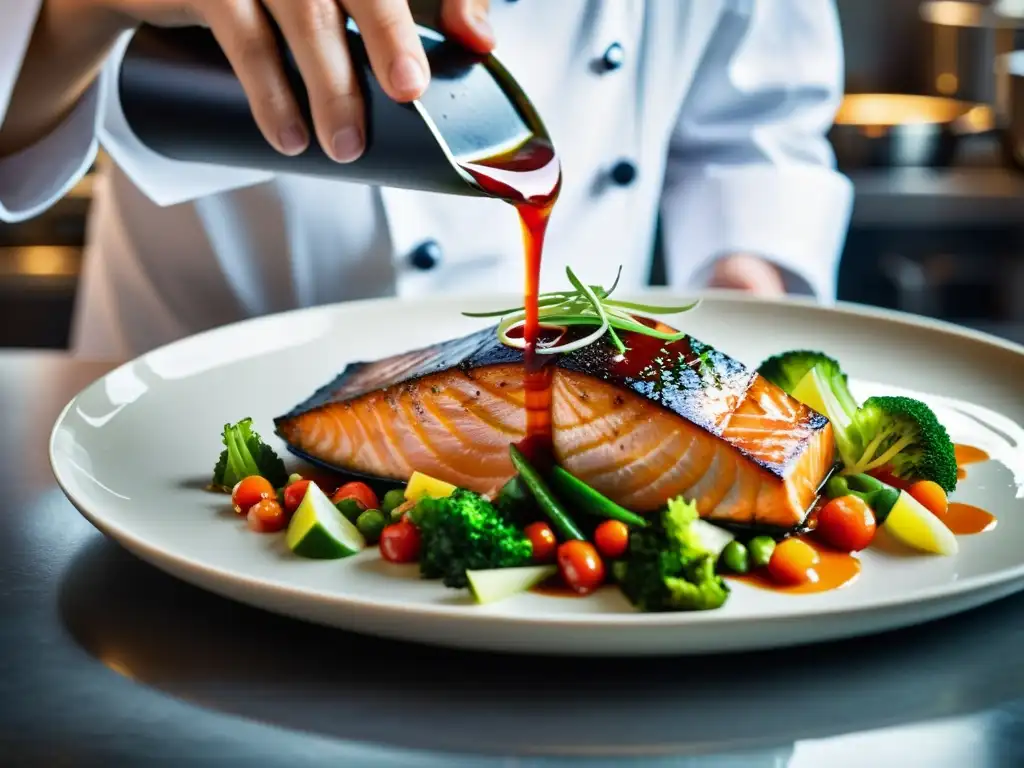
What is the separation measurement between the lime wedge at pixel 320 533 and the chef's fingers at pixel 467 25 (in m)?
0.70

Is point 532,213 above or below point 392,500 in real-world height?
above

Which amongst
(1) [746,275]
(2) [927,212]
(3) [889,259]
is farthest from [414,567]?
(3) [889,259]

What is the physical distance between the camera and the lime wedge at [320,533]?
5.30 ft

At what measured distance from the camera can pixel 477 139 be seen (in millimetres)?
1734

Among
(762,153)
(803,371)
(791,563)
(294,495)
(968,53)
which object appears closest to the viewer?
(791,563)

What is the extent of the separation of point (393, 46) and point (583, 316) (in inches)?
22.7

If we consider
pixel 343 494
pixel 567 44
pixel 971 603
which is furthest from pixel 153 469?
pixel 567 44

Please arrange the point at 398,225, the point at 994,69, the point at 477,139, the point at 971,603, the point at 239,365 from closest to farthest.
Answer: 1. the point at 971,603
2. the point at 477,139
3. the point at 239,365
4. the point at 398,225
5. the point at 994,69

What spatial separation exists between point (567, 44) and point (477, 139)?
1280mm

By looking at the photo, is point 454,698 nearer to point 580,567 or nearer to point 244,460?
point 580,567

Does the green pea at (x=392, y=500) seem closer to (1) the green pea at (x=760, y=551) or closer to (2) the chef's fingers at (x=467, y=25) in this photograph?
(1) the green pea at (x=760, y=551)

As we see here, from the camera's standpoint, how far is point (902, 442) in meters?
1.90

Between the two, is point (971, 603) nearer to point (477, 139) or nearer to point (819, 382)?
point (819, 382)

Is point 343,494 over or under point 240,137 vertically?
under
